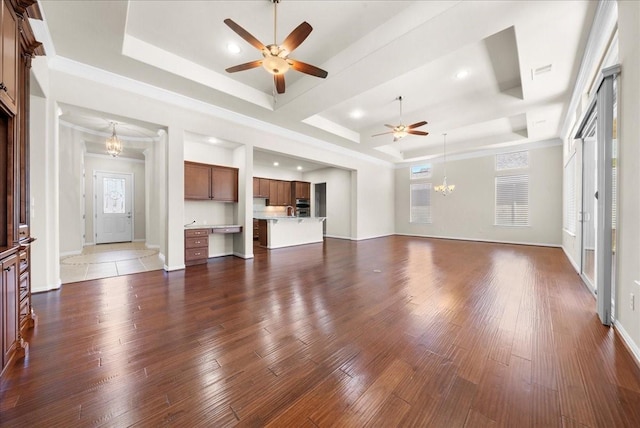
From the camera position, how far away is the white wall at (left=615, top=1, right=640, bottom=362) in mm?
1815

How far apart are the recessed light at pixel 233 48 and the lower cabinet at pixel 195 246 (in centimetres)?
325

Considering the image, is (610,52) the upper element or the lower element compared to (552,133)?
lower

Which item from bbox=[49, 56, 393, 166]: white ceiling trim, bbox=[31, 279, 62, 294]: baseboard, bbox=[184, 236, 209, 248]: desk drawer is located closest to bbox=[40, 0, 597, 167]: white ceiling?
bbox=[49, 56, 393, 166]: white ceiling trim

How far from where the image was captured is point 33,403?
1389 mm

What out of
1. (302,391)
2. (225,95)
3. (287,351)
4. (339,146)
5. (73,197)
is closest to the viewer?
(302,391)

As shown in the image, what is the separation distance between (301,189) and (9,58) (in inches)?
344

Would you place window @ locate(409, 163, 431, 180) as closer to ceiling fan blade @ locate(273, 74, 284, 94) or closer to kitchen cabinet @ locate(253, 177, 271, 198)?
kitchen cabinet @ locate(253, 177, 271, 198)

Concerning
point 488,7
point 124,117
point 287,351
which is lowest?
point 287,351

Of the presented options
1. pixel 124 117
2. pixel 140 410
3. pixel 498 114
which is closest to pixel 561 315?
pixel 140 410

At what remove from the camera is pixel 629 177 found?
1936 mm

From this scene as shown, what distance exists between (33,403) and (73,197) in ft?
20.8

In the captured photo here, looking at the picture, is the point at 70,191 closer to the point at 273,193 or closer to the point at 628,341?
the point at 273,193

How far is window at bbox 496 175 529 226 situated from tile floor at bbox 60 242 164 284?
32.2 feet

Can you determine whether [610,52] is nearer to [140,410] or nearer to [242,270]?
[140,410]
